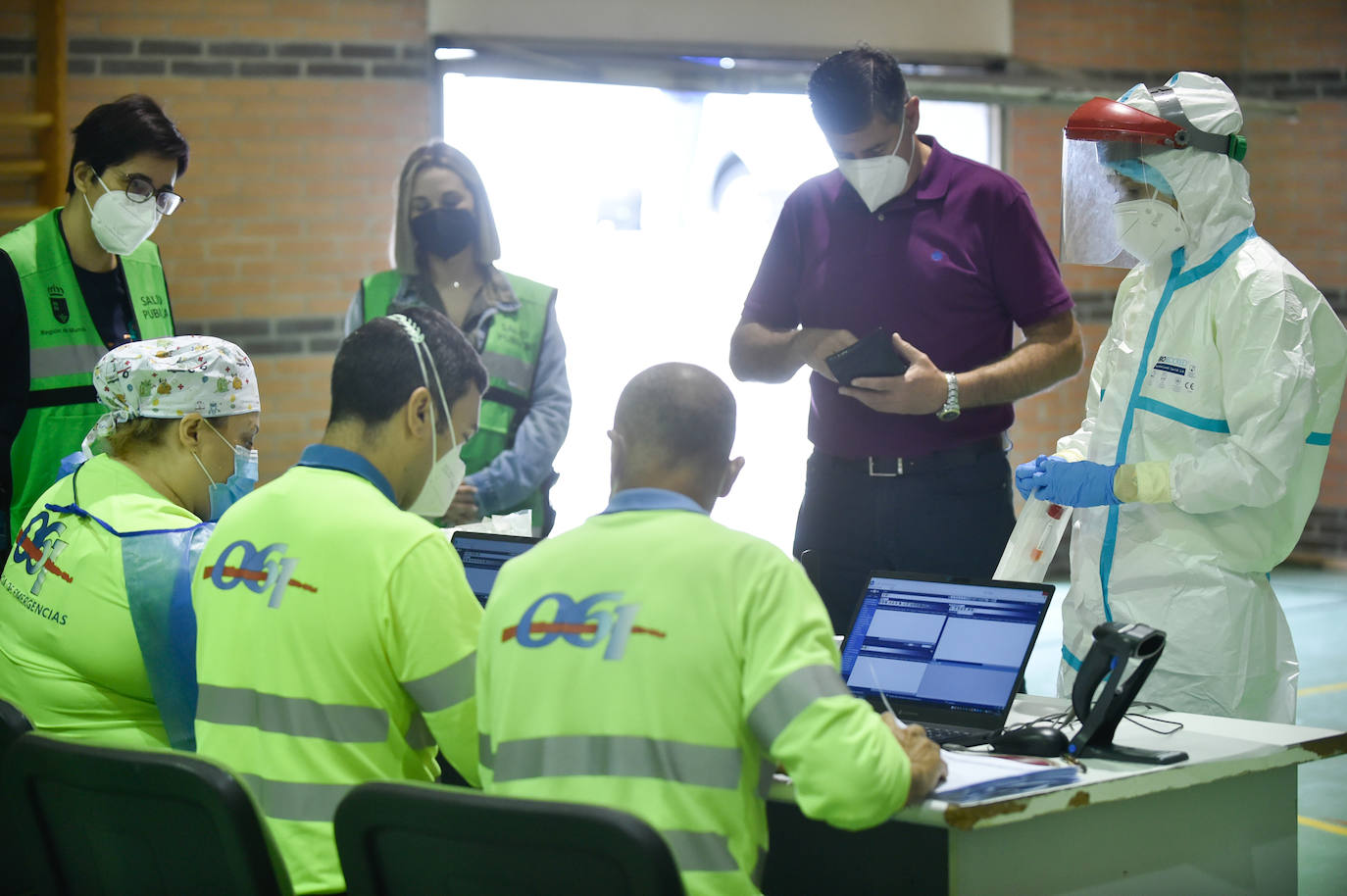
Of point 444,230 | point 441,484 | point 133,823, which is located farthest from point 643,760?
point 444,230

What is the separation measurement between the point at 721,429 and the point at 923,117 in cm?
591

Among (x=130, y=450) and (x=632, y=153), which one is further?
(x=632, y=153)

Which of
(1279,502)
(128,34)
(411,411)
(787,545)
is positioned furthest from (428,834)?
(787,545)

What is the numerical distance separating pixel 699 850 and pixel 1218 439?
1.42 m

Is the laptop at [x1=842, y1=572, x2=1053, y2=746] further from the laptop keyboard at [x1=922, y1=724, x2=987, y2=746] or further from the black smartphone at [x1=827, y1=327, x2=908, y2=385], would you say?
the black smartphone at [x1=827, y1=327, x2=908, y2=385]

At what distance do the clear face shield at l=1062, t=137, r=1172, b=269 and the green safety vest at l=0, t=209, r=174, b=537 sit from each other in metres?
2.26

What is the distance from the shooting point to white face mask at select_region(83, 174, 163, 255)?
3133mm

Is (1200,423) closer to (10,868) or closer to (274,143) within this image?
(10,868)

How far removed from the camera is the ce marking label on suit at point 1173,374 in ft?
8.11

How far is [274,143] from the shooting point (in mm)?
6047

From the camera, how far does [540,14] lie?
6379 millimetres

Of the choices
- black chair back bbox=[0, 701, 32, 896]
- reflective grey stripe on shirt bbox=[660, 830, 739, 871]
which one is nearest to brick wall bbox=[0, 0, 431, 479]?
black chair back bbox=[0, 701, 32, 896]

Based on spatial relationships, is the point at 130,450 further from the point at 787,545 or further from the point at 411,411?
the point at 787,545

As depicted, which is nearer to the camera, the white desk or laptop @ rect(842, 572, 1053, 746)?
the white desk
